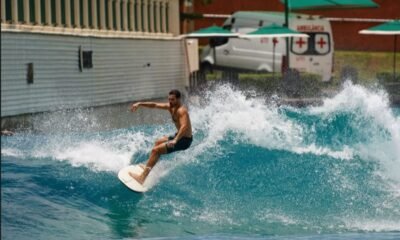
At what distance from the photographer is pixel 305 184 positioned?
13219 mm

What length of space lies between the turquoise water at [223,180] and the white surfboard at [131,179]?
0.11 meters

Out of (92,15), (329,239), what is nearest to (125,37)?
(92,15)

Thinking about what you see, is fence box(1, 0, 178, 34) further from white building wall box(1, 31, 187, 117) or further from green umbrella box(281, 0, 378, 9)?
green umbrella box(281, 0, 378, 9)

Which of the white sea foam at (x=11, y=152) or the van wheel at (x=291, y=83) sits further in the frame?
the van wheel at (x=291, y=83)

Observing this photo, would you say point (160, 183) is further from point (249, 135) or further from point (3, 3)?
point (3, 3)

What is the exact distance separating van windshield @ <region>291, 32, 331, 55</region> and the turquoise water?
12.5 meters

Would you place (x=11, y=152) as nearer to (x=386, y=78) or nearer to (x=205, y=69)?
(x=386, y=78)

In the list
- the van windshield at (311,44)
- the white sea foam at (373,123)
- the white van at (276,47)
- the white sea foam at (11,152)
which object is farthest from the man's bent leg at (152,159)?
the van windshield at (311,44)

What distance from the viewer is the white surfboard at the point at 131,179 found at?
Answer: 12203 millimetres

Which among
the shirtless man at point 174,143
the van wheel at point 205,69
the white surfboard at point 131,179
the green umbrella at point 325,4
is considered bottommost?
the van wheel at point 205,69

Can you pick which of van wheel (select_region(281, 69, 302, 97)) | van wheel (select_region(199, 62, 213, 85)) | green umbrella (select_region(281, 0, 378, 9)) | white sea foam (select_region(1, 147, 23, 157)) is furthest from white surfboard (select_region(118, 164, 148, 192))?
green umbrella (select_region(281, 0, 378, 9))

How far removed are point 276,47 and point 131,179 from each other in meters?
18.8

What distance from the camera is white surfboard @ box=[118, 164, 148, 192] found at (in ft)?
40.0

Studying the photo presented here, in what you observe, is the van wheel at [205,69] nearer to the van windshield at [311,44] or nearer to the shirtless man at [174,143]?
the van windshield at [311,44]
